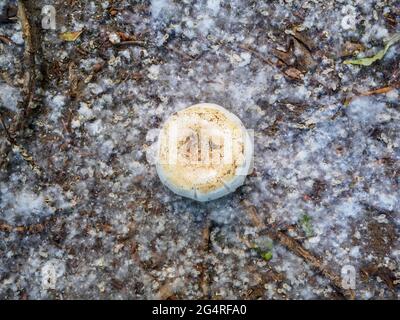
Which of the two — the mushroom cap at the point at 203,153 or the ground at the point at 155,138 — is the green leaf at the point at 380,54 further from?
the mushroom cap at the point at 203,153

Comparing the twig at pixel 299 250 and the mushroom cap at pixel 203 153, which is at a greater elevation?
the mushroom cap at pixel 203 153

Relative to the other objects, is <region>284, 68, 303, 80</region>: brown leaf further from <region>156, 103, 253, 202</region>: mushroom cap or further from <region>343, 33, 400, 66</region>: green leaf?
<region>156, 103, 253, 202</region>: mushroom cap

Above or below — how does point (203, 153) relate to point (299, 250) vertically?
above

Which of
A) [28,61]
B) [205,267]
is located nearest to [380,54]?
[205,267]

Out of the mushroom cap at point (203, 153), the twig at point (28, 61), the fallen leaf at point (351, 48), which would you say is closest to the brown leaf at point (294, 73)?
the fallen leaf at point (351, 48)

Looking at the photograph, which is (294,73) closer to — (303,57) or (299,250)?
(303,57)

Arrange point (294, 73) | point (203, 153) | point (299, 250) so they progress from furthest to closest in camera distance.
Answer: point (294, 73), point (299, 250), point (203, 153)

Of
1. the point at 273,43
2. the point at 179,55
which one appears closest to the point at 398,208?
the point at 273,43

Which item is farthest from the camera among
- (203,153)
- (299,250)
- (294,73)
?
(294,73)
